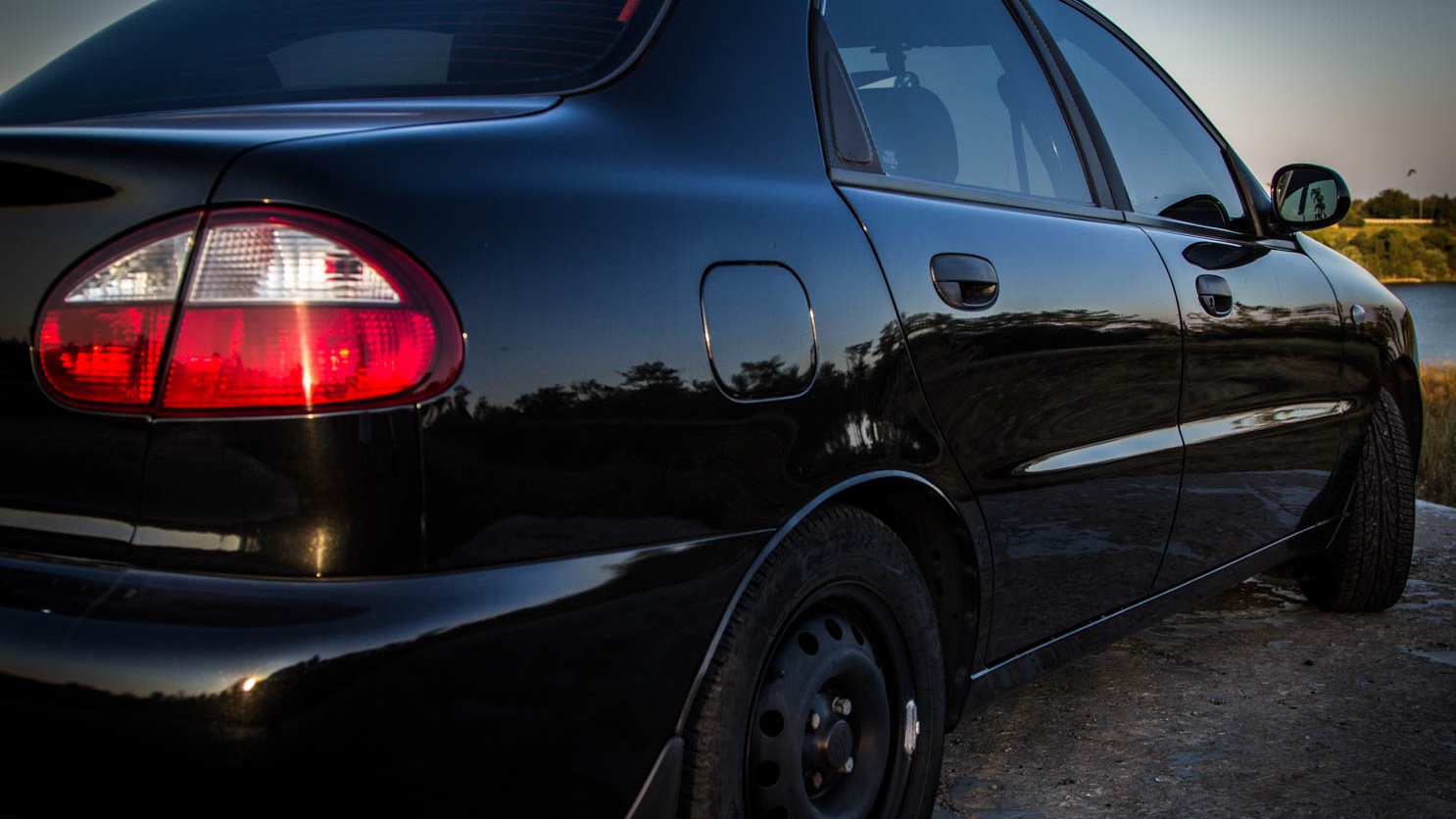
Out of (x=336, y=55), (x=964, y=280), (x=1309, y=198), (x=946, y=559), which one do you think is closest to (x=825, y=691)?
(x=946, y=559)

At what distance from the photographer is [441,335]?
1324 millimetres

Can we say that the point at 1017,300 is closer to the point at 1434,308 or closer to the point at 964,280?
the point at 964,280

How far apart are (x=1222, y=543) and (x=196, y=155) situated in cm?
253

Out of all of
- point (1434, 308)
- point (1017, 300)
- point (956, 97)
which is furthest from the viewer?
point (1434, 308)

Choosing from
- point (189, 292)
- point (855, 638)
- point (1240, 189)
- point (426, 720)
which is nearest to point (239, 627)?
point (426, 720)

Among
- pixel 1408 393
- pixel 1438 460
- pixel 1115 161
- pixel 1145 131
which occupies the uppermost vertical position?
pixel 1145 131

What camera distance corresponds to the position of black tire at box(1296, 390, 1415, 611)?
3.84 m

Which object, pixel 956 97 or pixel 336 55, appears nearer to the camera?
pixel 336 55

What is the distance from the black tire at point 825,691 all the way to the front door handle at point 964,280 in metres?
0.40

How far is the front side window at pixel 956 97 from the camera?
225 centimetres

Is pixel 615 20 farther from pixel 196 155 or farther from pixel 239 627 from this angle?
pixel 239 627

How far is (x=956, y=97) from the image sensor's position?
2.54 m

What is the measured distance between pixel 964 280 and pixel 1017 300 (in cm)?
16

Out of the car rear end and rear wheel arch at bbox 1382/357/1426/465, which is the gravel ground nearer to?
rear wheel arch at bbox 1382/357/1426/465
